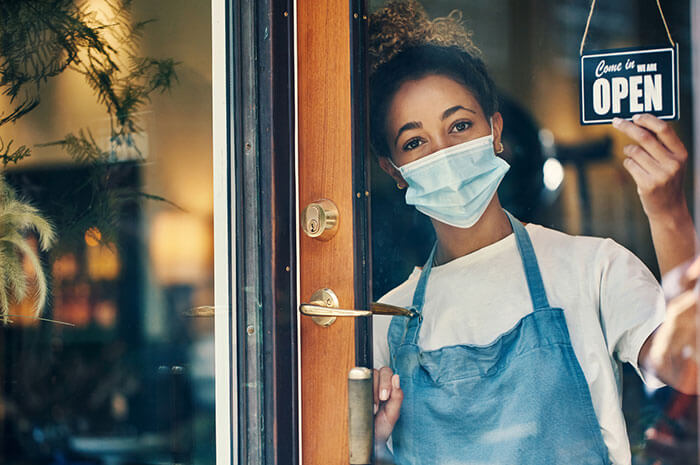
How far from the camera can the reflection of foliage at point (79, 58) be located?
1914 mm

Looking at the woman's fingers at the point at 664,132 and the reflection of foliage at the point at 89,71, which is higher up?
the reflection of foliage at the point at 89,71

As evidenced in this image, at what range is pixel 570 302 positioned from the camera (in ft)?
4.99

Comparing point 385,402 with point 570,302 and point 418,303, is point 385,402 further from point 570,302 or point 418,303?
point 570,302

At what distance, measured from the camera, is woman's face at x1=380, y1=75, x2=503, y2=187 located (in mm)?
1606

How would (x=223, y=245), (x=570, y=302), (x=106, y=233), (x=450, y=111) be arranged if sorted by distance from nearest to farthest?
(x=570, y=302) → (x=450, y=111) → (x=223, y=245) → (x=106, y=233)

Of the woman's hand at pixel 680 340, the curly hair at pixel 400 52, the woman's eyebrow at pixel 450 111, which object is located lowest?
the woman's hand at pixel 680 340

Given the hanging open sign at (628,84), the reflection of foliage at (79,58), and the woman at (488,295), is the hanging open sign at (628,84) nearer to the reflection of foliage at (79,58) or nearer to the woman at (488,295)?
the woman at (488,295)

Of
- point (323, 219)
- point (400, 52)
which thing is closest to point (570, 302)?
point (323, 219)

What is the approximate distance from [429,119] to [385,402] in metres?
0.66

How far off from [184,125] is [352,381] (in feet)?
2.58

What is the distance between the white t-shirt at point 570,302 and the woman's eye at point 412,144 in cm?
28

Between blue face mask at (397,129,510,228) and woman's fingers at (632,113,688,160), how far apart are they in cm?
28

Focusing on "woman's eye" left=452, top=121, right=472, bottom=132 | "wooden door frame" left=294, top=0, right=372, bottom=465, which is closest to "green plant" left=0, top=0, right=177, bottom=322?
"wooden door frame" left=294, top=0, right=372, bottom=465

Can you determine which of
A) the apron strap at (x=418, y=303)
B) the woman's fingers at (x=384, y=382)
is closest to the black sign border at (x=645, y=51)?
the apron strap at (x=418, y=303)
